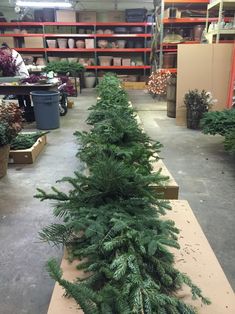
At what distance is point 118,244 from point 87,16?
33.1ft

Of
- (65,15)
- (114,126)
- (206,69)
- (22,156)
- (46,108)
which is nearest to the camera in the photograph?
(114,126)

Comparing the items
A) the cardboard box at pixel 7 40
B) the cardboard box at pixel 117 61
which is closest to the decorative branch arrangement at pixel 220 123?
the cardboard box at pixel 117 61

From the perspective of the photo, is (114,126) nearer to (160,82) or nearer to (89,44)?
(160,82)

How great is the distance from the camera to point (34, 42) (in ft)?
32.1

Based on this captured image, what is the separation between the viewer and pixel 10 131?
2.98 meters

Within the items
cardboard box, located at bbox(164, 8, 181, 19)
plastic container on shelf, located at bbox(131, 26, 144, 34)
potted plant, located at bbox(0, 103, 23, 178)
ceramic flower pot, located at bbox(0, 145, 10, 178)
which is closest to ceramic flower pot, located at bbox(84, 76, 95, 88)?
plastic container on shelf, located at bbox(131, 26, 144, 34)

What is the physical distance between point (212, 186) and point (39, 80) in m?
3.62

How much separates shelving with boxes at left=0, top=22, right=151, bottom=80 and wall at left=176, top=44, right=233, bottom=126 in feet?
17.0

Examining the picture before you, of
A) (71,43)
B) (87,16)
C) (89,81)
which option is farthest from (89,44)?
(89,81)

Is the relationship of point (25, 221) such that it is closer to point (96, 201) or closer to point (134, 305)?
point (96, 201)

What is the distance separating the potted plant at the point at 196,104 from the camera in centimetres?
487

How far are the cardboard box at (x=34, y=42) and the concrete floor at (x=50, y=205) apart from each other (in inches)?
236

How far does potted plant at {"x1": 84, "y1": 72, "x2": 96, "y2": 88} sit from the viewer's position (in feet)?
33.1

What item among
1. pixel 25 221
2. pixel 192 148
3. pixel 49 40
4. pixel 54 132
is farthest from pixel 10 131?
pixel 49 40
